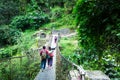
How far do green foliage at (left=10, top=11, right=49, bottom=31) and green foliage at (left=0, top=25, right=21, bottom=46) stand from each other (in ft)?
10.0

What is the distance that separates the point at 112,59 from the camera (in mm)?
7727

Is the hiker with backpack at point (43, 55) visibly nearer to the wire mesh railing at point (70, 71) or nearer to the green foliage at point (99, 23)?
the wire mesh railing at point (70, 71)

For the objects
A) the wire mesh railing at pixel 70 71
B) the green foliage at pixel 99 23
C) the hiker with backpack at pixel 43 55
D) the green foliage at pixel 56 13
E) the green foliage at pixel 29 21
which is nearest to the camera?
the green foliage at pixel 99 23

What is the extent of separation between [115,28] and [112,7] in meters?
0.38

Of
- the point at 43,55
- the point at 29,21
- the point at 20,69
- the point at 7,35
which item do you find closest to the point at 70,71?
the point at 43,55

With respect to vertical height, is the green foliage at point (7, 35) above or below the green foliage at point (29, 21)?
below

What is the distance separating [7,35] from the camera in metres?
36.2

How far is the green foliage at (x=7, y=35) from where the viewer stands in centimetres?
3569

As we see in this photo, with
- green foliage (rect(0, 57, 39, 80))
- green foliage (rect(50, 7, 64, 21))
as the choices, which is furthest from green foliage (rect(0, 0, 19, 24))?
green foliage (rect(0, 57, 39, 80))

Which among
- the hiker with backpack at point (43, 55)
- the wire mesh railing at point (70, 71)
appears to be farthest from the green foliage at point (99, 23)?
the hiker with backpack at point (43, 55)

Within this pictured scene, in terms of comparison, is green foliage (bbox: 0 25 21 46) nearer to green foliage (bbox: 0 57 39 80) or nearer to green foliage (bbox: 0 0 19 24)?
green foliage (bbox: 0 0 19 24)

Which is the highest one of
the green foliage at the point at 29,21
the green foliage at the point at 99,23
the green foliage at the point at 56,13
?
the green foliage at the point at 99,23

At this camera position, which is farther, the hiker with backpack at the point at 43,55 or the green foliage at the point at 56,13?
the green foliage at the point at 56,13

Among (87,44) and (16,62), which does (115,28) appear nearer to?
(87,44)
